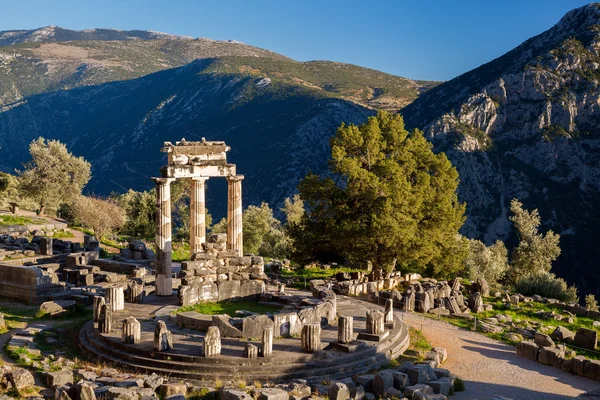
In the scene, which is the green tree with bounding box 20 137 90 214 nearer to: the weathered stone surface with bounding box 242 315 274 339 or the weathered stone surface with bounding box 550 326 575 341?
the weathered stone surface with bounding box 242 315 274 339

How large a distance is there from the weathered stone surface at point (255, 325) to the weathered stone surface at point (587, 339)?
12.0 metres

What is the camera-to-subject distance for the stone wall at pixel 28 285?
25.7m

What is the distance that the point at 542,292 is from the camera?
3581cm

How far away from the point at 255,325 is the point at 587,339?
494 inches

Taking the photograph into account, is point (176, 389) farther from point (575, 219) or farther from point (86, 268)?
point (575, 219)

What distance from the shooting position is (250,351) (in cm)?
1698

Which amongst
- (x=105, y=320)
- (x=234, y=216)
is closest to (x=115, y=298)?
(x=105, y=320)

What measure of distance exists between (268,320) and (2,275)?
48.2 feet

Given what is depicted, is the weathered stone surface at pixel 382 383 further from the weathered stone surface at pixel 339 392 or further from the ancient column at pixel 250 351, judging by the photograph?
the ancient column at pixel 250 351

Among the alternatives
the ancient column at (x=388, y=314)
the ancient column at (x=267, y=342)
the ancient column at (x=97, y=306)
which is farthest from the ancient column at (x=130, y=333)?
the ancient column at (x=388, y=314)

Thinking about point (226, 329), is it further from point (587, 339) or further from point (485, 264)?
point (485, 264)

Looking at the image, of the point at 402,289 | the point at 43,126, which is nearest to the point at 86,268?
the point at 402,289

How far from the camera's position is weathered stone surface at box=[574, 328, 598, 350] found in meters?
22.1

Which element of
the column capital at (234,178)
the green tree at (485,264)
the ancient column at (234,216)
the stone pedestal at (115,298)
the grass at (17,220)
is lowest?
the green tree at (485,264)
